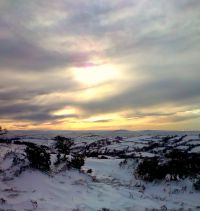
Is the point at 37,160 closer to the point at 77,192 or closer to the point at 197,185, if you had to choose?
the point at 77,192

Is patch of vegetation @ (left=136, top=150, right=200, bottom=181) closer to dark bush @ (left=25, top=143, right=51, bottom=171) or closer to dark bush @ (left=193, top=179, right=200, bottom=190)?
dark bush @ (left=193, top=179, right=200, bottom=190)

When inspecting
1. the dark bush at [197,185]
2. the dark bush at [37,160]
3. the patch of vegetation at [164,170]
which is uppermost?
the dark bush at [37,160]

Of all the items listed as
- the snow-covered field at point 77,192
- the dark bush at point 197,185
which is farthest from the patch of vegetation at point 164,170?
the dark bush at point 197,185

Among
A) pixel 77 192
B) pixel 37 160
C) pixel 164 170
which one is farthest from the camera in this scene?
pixel 164 170

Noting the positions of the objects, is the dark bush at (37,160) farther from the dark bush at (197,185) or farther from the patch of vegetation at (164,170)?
the dark bush at (197,185)

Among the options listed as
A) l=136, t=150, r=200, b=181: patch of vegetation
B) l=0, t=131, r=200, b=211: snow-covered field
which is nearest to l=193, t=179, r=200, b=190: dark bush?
l=0, t=131, r=200, b=211: snow-covered field

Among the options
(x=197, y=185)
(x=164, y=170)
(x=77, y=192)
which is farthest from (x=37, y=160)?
(x=197, y=185)

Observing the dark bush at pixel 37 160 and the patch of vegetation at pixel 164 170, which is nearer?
the dark bush at pixel 37 160

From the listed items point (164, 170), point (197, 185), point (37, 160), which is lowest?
point (197, 185)

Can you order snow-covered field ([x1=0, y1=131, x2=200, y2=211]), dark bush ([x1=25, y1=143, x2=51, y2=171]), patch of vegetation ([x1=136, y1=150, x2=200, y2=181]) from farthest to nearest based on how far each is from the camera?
patch of vegetation ([x1=136, y1=150, x2=200, y2=181]) → dark bush ([x1=25, y1=143, x2=51, y2=171]) → snow-covered field ([x1=0, y1=131, x2=200, y2=211])

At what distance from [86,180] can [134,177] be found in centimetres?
474

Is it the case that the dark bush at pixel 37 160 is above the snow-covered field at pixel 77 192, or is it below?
above

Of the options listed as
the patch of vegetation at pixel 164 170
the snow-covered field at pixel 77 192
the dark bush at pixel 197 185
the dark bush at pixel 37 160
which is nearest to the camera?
the snow-covered field at pixel 77 192

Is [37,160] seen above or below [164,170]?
above
